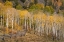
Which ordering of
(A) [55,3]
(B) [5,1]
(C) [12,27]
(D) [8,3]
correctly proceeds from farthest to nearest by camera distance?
1. (A) [55,3]
2. (B) [5,1]
3. (D) [8,3]
4. (C) [12,27]

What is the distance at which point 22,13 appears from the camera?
47500mm

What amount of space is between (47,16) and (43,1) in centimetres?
2134

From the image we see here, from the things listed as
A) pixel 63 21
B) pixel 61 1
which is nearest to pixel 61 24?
pixel 63 21

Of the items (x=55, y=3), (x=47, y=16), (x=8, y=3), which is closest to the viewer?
(x=47, y=16)

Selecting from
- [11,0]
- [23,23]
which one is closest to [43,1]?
[11,0]

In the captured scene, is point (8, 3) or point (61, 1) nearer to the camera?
point (8, 3)

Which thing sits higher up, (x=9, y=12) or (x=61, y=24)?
(x=9, y=12)

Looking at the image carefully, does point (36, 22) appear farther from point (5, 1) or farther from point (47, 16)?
point (5, 1)

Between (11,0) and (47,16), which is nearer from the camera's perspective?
(47,16)

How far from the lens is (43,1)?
72.0 meters

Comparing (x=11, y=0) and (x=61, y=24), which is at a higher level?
(x=11, y=0)

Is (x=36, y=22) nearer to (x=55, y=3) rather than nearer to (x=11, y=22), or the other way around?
(x=11, y=22)

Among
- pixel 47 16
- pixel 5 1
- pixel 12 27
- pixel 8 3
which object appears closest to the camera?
pixel 12 27

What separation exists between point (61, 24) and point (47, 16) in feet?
11.9
